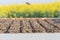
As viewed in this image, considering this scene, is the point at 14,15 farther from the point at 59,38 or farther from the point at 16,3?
the point at 59,38

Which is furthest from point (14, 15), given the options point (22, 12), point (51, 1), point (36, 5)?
point (51, 1)

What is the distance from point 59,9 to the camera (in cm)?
1005

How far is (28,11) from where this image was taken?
1005 centimetres

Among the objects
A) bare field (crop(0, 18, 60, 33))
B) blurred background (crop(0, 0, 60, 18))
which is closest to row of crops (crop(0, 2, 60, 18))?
blurred background (crop(0, 0, 60, 18))

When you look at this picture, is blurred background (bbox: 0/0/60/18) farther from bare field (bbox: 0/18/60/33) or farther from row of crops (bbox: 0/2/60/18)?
bare field (bbox: 0/18/60/33)

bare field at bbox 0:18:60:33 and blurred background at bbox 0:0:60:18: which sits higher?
blurred background at bbox 0:0:60:18

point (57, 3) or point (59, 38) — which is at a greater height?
point (57, 3)

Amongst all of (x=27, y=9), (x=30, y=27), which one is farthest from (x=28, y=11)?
(x=30, y=27)

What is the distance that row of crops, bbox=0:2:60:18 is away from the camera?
9.94m

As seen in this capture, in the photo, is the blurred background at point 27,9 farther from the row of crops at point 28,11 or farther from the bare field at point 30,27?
the bare field at point 30,27

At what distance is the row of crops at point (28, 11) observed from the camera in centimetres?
994

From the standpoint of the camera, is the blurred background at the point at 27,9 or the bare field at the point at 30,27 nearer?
the bare field at the point at 30,27

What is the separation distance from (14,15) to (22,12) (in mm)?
343

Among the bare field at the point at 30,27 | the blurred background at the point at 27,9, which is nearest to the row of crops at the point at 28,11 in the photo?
the blurred background at the point at 27,9
